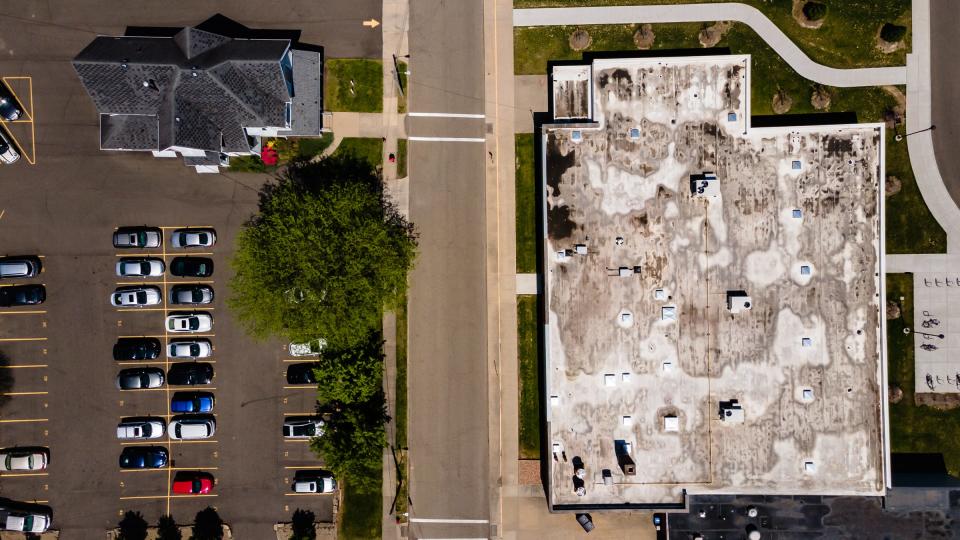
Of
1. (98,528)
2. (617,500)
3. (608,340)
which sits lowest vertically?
(98,528)

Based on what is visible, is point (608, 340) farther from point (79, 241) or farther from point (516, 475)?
point (79, 241)

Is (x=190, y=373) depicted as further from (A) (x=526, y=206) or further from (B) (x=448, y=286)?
(A) (x=526, y=206)

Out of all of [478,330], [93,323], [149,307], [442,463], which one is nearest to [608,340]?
[478,330]

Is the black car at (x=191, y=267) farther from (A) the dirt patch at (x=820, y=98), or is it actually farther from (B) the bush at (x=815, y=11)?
(B) the bush at (x=815, y=11)

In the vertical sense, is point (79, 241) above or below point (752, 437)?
above

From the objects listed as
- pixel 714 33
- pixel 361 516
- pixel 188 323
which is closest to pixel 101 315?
pixel 188 323

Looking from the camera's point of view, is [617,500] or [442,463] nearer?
[617,500]

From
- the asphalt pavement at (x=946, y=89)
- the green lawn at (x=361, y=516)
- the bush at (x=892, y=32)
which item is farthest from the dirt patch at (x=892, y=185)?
the green lawn at (x=361, y=516)
